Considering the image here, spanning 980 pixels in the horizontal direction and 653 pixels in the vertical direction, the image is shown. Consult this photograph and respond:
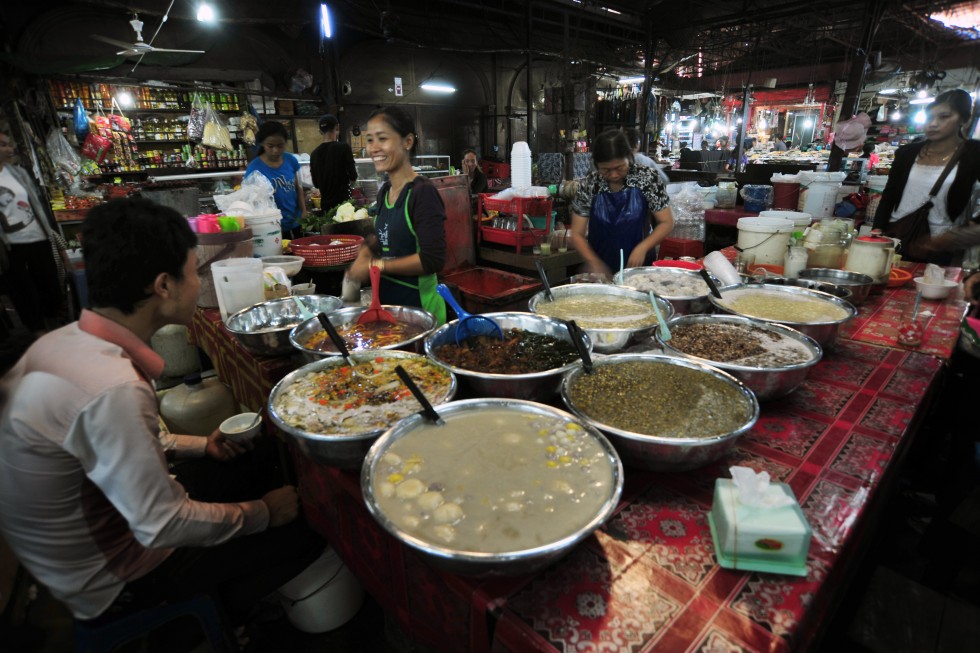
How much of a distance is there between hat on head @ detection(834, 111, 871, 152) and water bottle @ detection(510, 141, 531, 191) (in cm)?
525

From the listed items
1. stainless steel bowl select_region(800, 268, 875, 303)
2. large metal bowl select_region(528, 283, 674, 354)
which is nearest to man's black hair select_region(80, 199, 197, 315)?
large metal bowl select_region(528, 283, 674, 354)

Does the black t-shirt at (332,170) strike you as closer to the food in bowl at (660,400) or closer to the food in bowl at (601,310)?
the food in bowl at (601,310)

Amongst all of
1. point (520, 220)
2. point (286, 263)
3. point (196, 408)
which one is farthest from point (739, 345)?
point (520, 220)

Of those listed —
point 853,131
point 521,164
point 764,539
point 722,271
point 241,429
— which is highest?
point 853,131

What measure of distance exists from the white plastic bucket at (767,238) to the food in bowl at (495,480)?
2453mm

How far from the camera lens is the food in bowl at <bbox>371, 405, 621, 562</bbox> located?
3.59ft

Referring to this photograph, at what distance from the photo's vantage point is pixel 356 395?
1693 millimetres

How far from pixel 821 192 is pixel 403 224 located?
5151mm

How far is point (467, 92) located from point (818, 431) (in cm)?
1450

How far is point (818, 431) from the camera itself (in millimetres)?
1674

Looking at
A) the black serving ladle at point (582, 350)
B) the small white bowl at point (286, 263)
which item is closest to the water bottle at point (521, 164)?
the small white bowl at point (286, 263)

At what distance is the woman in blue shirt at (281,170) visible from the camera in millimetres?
5020

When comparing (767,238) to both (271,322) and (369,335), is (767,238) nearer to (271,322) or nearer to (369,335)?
(369,335)

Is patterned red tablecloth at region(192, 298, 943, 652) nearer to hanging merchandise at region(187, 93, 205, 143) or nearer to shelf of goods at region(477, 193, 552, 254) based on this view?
shelf of goods at region(477, 193, 552, 254)
